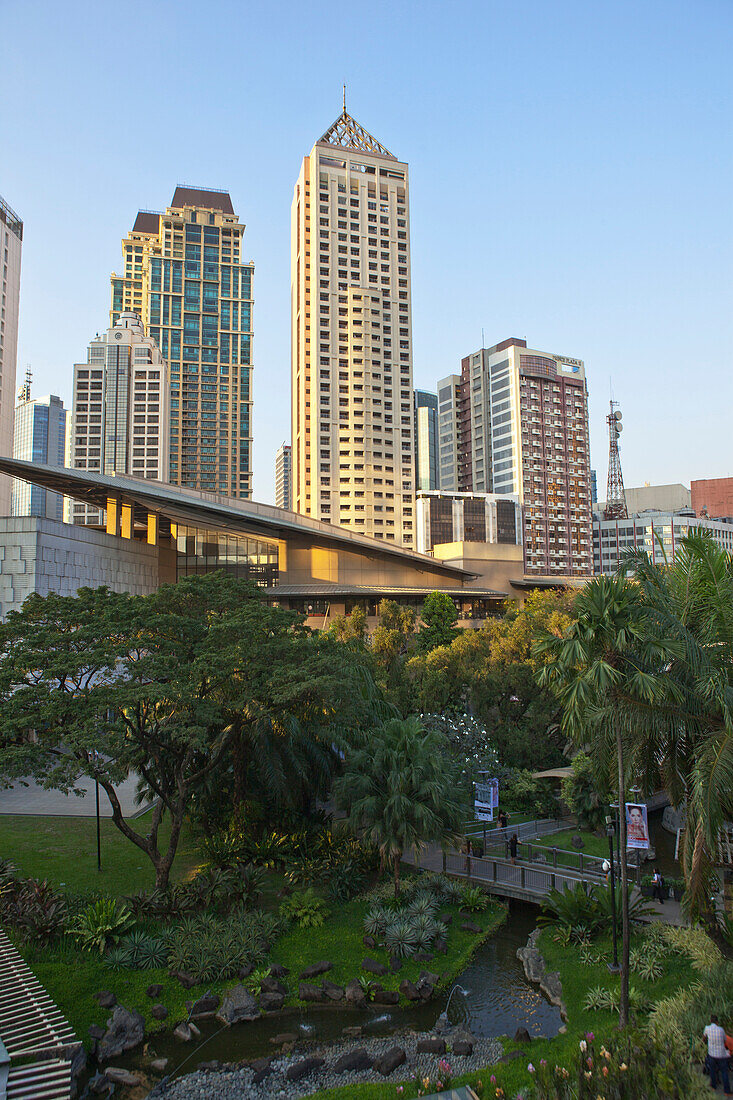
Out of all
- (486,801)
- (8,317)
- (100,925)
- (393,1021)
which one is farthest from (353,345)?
(393,1021)

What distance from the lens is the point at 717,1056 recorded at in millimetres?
11867

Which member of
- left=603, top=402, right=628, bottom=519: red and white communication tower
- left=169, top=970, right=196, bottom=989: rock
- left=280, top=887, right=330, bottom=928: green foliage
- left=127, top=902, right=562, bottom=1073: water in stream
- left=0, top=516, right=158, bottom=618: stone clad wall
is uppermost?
left=603, top=402, right=628, bottom=519: red and white communication tower

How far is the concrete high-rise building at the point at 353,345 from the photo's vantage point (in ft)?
400

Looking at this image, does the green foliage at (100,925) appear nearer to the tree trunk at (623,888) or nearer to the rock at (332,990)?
the rock at (332,990)

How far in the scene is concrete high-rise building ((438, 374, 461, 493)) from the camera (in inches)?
5812

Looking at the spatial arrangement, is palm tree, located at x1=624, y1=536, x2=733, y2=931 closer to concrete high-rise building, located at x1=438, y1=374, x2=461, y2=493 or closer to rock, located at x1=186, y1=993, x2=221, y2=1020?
rock, located at x1=186, y1=993, x2=221, y2=1020

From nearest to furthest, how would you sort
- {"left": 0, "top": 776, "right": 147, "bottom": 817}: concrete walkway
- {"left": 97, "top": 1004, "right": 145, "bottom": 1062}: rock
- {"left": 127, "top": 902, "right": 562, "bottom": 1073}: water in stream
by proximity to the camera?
{"left": 97, "top": 1004, "right": 145, "bottom": 1062}: rock → {"left": 127, "top": 902, "right": 562, "bottom": 1073}: water in stream → {"left": 0, "top": 776, "right": 147, "bottom": 817}: concrete walkway

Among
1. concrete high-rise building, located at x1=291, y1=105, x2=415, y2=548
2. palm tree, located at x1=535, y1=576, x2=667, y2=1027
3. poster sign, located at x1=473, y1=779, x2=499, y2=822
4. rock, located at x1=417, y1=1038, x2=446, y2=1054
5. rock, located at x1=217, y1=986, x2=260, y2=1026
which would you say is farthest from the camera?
concrete high-rise building, located at x1=291, y1=105, x2=415, y2=548

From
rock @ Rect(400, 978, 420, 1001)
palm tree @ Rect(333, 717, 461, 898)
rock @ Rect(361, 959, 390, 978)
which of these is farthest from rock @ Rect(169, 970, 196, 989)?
palm tree @ Rect(333, 717, 461, 898)

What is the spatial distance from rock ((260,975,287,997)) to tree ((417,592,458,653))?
3442cm

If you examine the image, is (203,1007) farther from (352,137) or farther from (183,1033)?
(352,137)

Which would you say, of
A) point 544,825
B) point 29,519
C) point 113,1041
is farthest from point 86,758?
point 29,519

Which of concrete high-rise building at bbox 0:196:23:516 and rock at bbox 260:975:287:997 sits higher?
concrete high-rise building at bbox 0:196:23:516

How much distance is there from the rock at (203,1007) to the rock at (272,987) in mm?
1110
